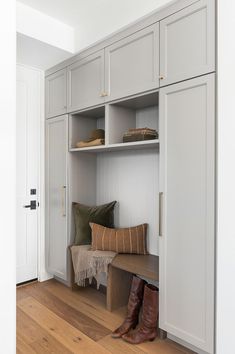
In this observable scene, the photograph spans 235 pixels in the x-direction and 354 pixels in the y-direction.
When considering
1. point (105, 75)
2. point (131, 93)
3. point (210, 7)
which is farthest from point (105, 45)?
point (210, 7)

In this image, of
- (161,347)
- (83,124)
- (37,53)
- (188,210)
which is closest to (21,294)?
(161,347)

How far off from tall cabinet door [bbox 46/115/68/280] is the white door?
0.48 feet

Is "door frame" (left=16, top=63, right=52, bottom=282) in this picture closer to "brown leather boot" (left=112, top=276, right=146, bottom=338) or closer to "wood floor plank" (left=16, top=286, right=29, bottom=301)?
"wood floor plank" (left=16, top=286, right=29, bottom=301)

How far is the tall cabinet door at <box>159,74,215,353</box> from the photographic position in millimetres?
1688

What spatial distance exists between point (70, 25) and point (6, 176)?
2400mm

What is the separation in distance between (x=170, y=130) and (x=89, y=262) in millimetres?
1387

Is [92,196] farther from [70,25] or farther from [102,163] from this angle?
[70,25]

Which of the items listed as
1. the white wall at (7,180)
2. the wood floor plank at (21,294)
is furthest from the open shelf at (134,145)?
the wood floor plank at (21,294)

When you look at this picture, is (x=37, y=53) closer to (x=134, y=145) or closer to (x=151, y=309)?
(x=134, y=145)

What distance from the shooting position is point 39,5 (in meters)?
2.37

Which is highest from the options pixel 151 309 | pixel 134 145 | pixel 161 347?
pixel 134 145

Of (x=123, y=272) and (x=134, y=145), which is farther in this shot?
(x=123, y=272)
